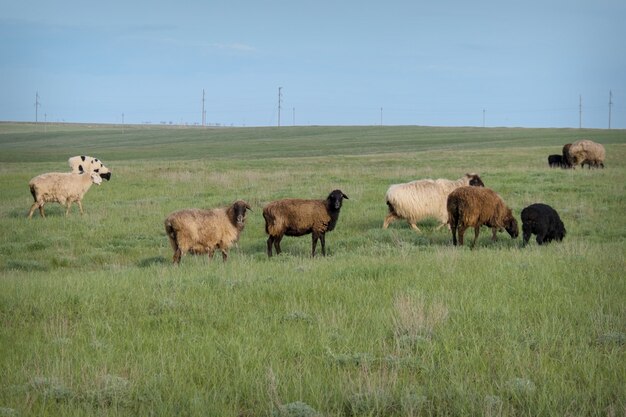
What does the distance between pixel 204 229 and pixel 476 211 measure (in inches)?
252

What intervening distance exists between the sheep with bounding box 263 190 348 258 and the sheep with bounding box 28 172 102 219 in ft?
32.2

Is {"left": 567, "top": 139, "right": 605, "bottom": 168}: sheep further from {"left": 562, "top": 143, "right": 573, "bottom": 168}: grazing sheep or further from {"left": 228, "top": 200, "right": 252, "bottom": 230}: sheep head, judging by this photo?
{"left": 228, "top": 200, "right": 252, "bottom": 230}: sheep head

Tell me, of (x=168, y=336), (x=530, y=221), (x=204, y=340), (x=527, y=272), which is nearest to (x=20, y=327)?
(x=168, y=336)

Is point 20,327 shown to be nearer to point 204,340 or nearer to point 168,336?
point 168,336

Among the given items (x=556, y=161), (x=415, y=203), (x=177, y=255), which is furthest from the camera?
(x=556, y=161)

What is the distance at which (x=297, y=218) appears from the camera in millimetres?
15984

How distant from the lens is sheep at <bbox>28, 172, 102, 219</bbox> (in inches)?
893

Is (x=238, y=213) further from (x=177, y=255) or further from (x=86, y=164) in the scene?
(x=86, y=164)

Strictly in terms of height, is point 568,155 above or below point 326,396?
above

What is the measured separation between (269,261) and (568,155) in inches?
1221

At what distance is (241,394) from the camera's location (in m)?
5.84

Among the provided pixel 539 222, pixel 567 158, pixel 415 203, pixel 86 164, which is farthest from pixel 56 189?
pixel 567 158

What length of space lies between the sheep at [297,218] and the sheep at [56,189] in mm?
9829

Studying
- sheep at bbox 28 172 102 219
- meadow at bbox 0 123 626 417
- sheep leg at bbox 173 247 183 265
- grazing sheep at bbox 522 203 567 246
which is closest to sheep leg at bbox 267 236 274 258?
meadow at bbox 0 123 626 417
